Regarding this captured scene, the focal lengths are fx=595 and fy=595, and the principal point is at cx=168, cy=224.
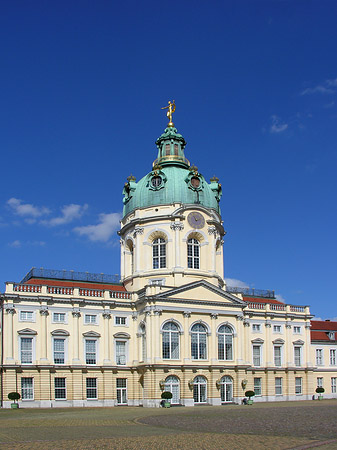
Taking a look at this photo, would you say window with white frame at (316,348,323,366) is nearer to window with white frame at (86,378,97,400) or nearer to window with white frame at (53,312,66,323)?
window with white frame at (86,378,97,400)

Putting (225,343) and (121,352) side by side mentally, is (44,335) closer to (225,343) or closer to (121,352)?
(121,352)

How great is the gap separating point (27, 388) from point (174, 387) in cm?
1456

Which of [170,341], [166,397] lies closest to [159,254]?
[170,341]

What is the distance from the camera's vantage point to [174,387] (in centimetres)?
6044

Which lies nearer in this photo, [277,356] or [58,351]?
[58,351]

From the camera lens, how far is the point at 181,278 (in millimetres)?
66438

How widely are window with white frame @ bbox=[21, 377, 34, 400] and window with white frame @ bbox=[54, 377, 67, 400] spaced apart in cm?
244

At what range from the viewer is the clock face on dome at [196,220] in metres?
68.8

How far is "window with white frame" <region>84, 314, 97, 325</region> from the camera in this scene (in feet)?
202

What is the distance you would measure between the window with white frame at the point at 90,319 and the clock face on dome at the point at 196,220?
15.7 metres

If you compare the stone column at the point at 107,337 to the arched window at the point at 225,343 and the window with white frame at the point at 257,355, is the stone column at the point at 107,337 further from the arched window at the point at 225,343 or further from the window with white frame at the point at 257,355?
the window with white frame at the point at 257,355

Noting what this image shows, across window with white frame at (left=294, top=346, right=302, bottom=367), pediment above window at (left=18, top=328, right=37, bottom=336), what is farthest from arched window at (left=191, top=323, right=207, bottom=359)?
pediment above window at (left=18, top=328, right=37, bottom=336)

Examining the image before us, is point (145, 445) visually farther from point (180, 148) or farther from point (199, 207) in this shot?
point (180, 148)

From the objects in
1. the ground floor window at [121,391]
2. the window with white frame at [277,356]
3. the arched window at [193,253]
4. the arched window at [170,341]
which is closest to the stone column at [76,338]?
the ground floor window at [121,391]
